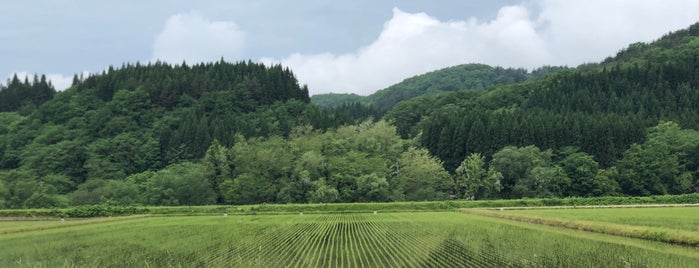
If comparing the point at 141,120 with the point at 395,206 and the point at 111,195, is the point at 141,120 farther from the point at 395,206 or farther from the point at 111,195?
the point at 395,206

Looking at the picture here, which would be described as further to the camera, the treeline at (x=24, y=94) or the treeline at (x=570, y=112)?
the treeline at (x=24, y=94)

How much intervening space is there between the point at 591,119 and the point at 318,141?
1646 inches

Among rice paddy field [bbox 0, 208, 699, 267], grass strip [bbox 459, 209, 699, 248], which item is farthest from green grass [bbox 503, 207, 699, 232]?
rice paddy field [bbox 0, 208, 699, 267]

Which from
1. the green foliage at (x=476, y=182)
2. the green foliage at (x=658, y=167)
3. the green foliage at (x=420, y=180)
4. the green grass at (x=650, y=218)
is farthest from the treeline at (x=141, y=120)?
the green grass at (x=650, y=218)

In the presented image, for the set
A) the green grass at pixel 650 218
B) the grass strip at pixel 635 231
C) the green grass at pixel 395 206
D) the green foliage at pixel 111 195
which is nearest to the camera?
the grass strip at pixel 635 231

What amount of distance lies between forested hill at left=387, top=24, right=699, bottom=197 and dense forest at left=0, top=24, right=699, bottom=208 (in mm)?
260

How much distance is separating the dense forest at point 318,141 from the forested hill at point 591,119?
0.85 ft

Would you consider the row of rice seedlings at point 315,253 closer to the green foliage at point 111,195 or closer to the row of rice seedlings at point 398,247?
the row of rice seedlings at point 398,247

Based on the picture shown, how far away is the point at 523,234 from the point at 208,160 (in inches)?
2226

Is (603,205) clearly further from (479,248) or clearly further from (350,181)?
(479,248)

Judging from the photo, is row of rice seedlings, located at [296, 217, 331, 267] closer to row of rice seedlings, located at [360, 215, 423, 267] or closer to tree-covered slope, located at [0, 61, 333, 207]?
row of rice seedlings, located at [360, 215, 423, 267]

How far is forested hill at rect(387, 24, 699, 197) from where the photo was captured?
70.4m

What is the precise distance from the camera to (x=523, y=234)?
74.1ft

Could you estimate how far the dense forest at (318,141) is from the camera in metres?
67.4
